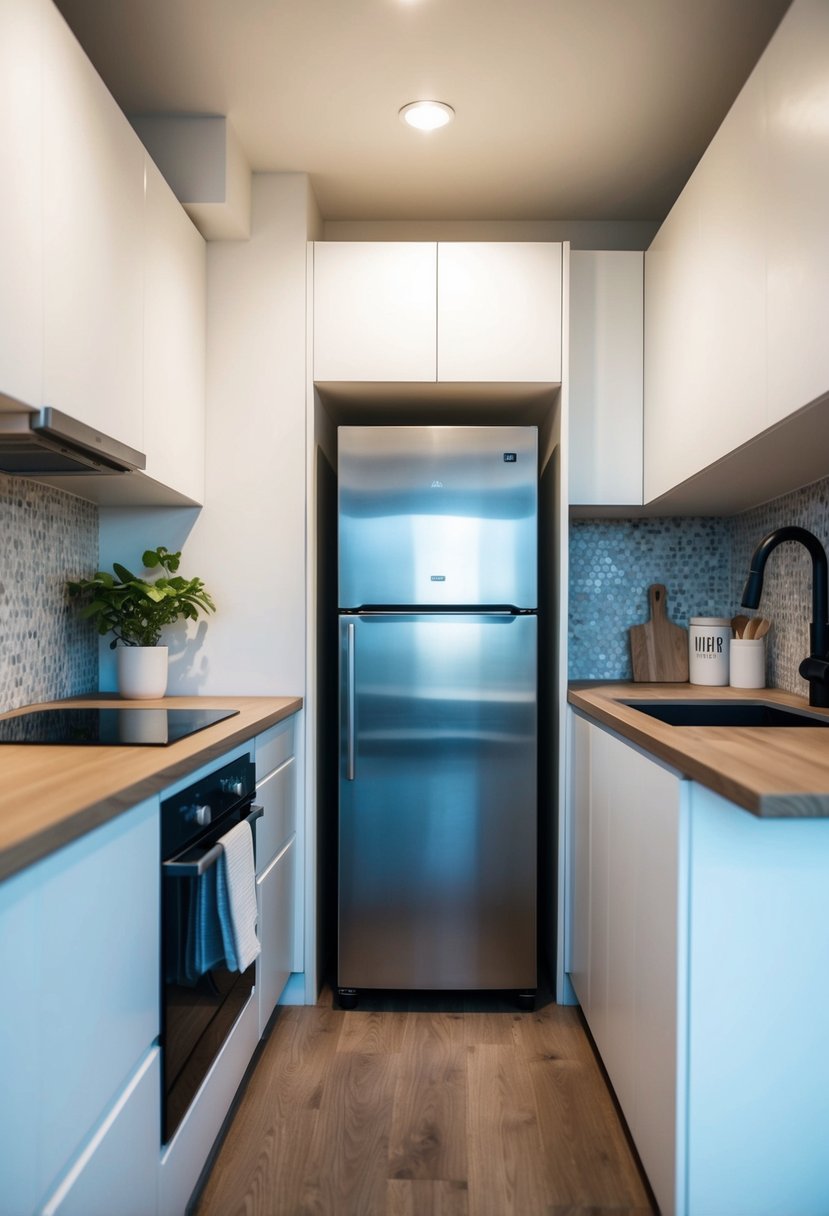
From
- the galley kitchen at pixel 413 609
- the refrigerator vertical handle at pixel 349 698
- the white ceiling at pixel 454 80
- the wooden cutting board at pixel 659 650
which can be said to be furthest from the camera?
the wooden cutting board at pixel 659 650

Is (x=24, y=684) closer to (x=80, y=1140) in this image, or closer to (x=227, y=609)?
(x=227, y=609)

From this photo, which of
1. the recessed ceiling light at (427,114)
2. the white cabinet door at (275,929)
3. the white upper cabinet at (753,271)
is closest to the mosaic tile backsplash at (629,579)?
the white upper cabinet at (753,271)

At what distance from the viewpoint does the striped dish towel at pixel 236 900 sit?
151 centimetres

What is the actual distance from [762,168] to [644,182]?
1.15 metres

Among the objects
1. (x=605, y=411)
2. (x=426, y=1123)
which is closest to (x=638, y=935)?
(x=426, y=1123)

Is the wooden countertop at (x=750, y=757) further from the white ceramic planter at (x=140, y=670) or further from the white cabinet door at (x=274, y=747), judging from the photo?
the white ceramic planter at (x=140, y=670)

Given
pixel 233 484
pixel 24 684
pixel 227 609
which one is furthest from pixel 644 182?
pixel 24 684

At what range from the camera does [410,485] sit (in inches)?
96.2

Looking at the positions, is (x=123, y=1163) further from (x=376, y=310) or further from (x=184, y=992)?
(x=376, y=310)

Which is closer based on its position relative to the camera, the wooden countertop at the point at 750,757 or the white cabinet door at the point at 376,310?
the wooden countertop at the point at 750,757

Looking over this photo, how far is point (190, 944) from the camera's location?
1.43 m

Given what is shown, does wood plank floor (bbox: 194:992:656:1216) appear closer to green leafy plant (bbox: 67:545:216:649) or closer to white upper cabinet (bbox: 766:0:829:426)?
green leafy plant (bbox: 67:545:216:649)

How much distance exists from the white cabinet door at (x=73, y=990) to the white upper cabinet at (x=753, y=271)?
1302 millimetres

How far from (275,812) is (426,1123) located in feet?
2.59
